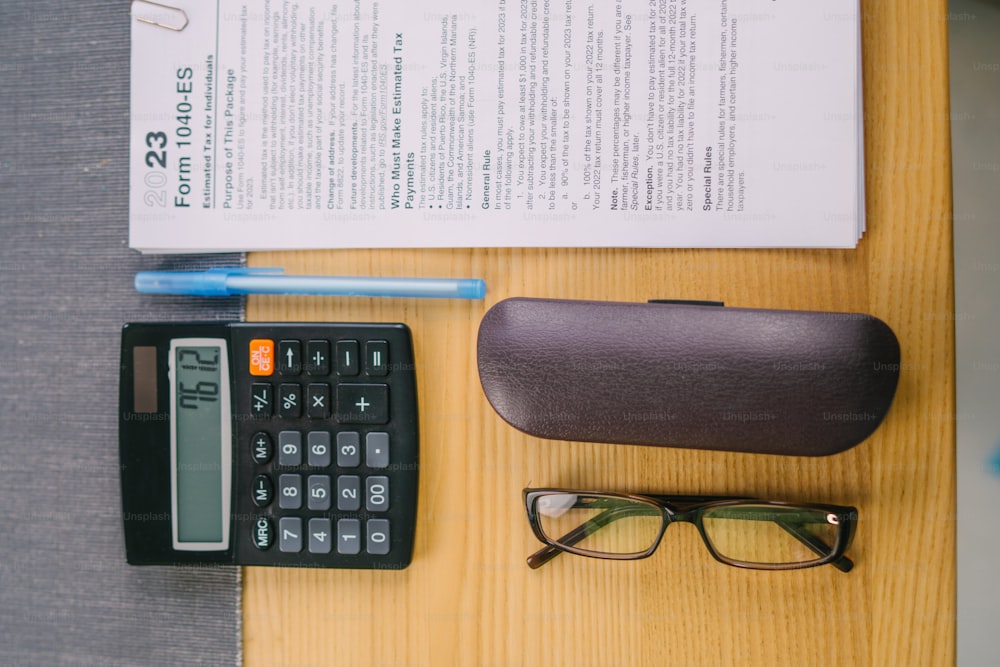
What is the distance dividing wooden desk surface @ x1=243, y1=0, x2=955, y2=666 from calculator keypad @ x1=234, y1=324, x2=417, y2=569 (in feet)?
0.06

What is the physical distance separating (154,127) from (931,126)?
1.55 ft

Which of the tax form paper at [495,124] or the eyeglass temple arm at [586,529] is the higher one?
the tax form paper at [495,124]

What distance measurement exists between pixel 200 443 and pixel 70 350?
4.8 inches

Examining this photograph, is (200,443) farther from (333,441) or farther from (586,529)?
(586,529)

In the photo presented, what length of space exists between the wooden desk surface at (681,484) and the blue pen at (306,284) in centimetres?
1

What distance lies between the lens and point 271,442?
405 millimetres

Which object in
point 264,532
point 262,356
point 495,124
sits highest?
point 495,124

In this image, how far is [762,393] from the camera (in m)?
0.32

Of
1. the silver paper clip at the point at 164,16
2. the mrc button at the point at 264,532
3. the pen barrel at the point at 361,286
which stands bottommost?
the mrc button at the point at 264,532

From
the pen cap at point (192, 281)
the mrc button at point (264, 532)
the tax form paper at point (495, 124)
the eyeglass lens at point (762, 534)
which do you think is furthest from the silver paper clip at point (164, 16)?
the eyeglass lens at point (762, 534)

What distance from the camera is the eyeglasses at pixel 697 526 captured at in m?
0.38

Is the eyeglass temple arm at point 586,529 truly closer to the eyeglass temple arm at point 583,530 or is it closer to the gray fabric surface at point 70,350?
→ the eyeglass temple arm at point 583,530

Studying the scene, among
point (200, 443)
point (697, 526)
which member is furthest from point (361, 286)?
point (697, 526)

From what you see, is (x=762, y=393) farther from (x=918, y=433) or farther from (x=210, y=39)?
(x=210, y=39)
